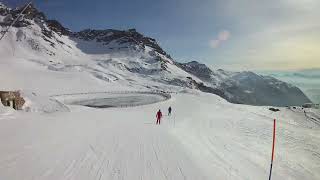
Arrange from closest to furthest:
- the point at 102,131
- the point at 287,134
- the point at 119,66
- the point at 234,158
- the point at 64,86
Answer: the point at 234,158 → the point at 102,131 → the point at 287,134 → the point at 64,86 → the point at 119,66

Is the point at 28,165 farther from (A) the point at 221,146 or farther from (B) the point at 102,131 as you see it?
(A) the point at 221,146

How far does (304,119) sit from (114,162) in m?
53.2

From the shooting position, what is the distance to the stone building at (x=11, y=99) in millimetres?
31781

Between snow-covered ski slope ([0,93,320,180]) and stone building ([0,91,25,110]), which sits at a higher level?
stone building ([0,91,25,110])

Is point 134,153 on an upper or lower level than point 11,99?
lower

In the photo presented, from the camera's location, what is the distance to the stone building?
31781 millimetres

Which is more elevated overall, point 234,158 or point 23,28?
point 23,28

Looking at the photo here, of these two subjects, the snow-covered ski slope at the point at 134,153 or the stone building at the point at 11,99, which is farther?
the stone building at the point at 11,99

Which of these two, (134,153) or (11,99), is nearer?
(134,153)

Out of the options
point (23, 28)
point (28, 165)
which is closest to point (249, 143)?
point (28, 165)

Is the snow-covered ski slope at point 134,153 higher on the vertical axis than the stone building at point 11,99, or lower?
lower

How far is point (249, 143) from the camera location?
23406mm

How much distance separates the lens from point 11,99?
32.5 metres

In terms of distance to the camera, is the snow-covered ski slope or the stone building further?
the stone building
